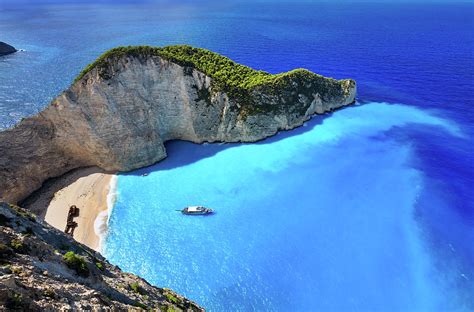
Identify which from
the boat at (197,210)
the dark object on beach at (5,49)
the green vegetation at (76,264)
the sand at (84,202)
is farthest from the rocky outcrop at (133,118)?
the dark object on beach at (5,49)

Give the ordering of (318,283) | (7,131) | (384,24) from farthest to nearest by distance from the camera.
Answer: (384,24)
(7,131)
(318,283)

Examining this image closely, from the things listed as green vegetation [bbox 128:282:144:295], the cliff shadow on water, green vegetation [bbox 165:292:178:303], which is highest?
green vegetation [bbox 128:282:144:295]

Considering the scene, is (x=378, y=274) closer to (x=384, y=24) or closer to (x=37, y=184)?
(x=37, y=184)

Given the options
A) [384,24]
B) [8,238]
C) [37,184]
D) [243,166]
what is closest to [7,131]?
[37,184]

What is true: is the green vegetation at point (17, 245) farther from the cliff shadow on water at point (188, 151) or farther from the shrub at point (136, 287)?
the cliff shadow on water at point (188, 151)

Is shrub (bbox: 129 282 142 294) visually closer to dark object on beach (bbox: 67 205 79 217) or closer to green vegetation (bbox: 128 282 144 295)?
green vegetation (bbox: 128 282 144 295)

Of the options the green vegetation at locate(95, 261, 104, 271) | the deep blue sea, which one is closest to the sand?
the deep blue sea

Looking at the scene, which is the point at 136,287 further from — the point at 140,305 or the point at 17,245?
the point at 17,245
